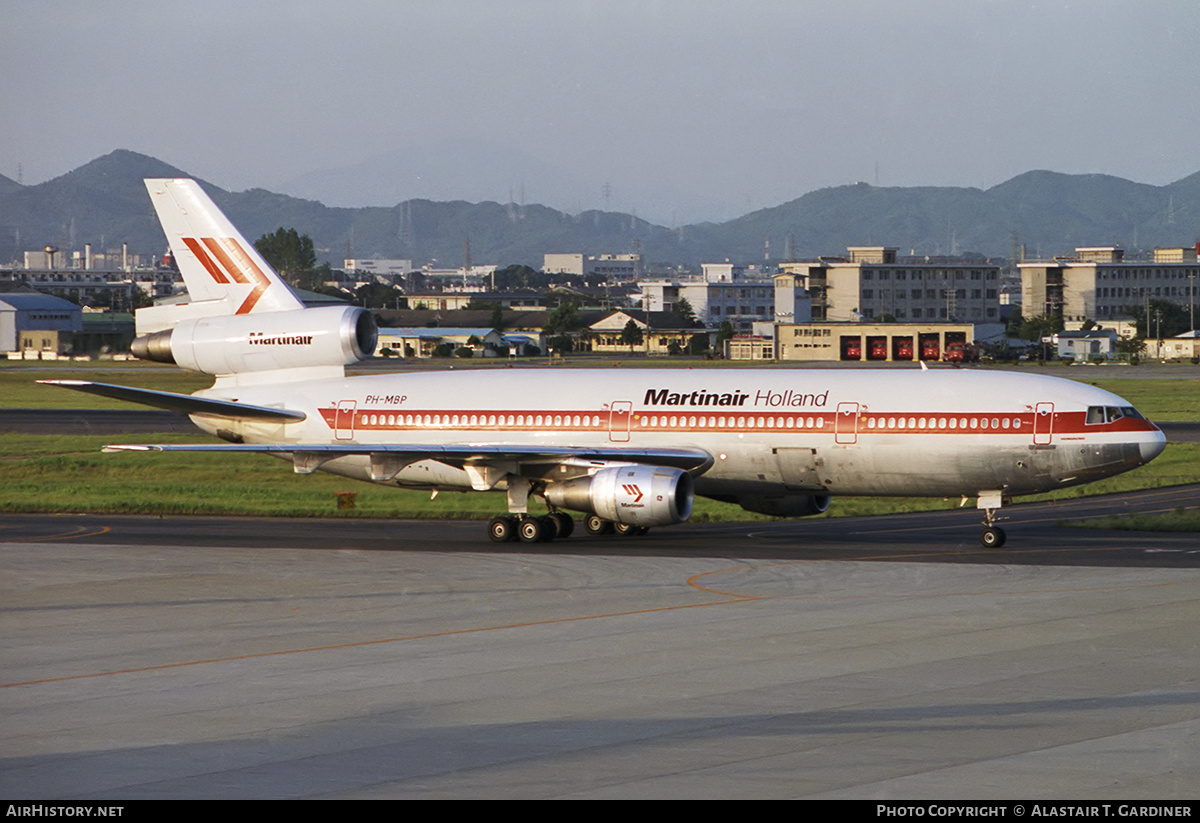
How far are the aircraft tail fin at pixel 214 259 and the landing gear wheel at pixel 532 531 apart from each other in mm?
11915

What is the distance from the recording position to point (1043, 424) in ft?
137

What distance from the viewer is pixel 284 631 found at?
29562mm

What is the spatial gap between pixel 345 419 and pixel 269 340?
3.72m

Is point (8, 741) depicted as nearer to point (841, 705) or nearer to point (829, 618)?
point (841, 705)

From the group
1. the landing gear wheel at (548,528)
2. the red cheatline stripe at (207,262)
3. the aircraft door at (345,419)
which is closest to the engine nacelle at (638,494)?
the landing gear wheel at (548,528)

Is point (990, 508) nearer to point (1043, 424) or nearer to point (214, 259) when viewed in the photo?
point (1043, 424)

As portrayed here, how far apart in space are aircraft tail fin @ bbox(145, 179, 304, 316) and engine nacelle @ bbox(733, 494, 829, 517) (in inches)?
668

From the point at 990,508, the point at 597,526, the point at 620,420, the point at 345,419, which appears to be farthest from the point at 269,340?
the point at 990,508

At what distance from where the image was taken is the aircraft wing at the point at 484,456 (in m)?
43.9

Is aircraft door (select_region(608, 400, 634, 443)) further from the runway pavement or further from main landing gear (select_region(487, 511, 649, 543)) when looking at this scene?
the runway pavement

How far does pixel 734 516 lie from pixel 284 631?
25.2m

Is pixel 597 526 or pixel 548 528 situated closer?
pixel 548 528

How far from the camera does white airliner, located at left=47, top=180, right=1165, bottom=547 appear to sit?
138ft
